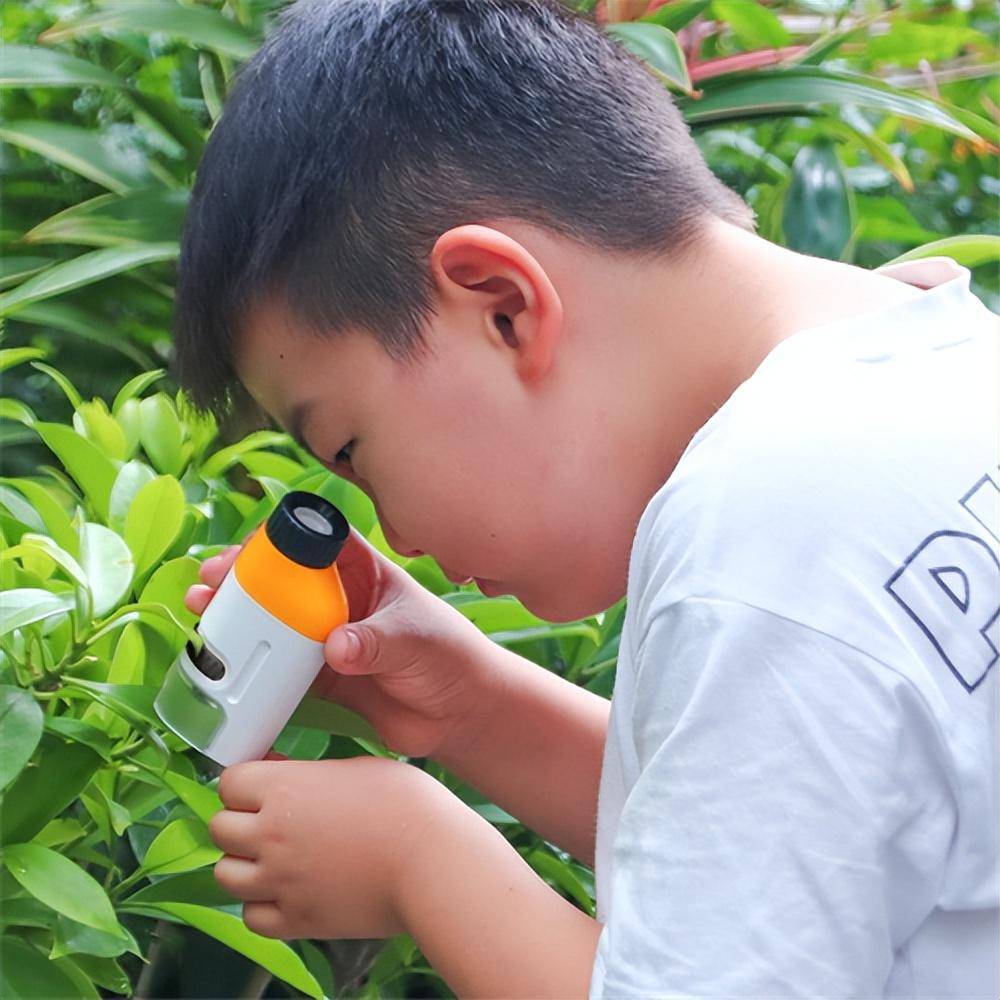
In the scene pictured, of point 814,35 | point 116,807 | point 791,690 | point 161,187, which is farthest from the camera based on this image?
point 814,35

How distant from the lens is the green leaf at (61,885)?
2.43 feet

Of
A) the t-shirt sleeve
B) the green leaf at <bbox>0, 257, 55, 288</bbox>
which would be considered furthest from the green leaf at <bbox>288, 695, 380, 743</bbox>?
the green leaf at <bbox>0, 257, 55, 288</bbox>

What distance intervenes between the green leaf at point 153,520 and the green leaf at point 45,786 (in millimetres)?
128

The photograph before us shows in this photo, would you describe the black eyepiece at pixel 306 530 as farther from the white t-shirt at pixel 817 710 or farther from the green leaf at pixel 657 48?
the green leaf at pixel 657 48

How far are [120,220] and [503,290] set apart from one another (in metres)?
0.73

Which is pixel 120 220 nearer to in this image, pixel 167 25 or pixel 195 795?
pixel 167 25

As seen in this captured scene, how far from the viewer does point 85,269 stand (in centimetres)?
134

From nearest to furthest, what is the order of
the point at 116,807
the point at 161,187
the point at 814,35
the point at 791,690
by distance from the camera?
1. the point at 791,690
2. the point at 116,807
3. the point at 161,187
4. the point at 814,35

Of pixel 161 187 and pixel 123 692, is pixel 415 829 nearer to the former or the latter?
pixel 123 692

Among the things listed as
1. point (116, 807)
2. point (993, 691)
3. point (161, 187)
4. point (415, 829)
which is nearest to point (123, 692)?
point (116, 807)

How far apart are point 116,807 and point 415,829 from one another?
6.5 inches

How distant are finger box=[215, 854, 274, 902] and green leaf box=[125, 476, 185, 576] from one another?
0.18m

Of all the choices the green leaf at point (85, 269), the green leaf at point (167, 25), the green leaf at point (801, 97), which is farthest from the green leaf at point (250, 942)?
the green leaf at point (801, 97)

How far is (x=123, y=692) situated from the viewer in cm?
79
